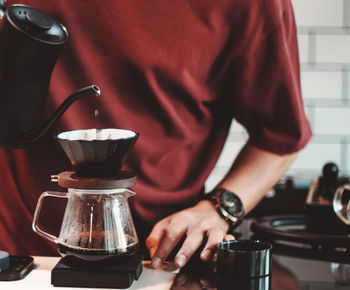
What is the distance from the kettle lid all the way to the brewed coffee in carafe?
0.14 meters

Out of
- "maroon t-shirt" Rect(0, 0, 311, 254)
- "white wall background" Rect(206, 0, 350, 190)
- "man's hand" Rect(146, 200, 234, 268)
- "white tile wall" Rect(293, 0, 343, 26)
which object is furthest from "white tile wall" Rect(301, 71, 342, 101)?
"man's hand" Rect(146, 200, 234, 268)

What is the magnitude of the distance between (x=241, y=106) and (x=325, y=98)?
1.25m

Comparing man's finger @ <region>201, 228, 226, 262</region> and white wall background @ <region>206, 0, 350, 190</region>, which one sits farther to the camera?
white wall background @ <region>206, 0, 350, 190</region>

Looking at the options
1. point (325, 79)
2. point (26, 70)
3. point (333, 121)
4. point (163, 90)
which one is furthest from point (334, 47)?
point (26, 70)

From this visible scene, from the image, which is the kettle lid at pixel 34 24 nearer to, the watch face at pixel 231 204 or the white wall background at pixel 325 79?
the watch face at pixel 231 204

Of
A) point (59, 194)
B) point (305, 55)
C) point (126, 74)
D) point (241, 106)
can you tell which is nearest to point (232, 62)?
point (241, 106)

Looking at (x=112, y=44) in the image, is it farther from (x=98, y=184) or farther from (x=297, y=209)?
(x=297, y=209)

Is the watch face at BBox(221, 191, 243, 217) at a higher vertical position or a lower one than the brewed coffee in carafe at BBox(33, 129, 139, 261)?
lower

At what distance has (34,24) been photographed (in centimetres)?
82

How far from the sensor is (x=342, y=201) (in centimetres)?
112

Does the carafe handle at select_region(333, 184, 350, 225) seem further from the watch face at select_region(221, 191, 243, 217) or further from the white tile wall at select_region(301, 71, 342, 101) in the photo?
the white tile wall at select_region(301, 71, 342, 101)

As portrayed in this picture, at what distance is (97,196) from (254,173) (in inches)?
18.3

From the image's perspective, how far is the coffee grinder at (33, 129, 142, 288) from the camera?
2.63 feet

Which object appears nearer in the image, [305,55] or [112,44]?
[112,44]
